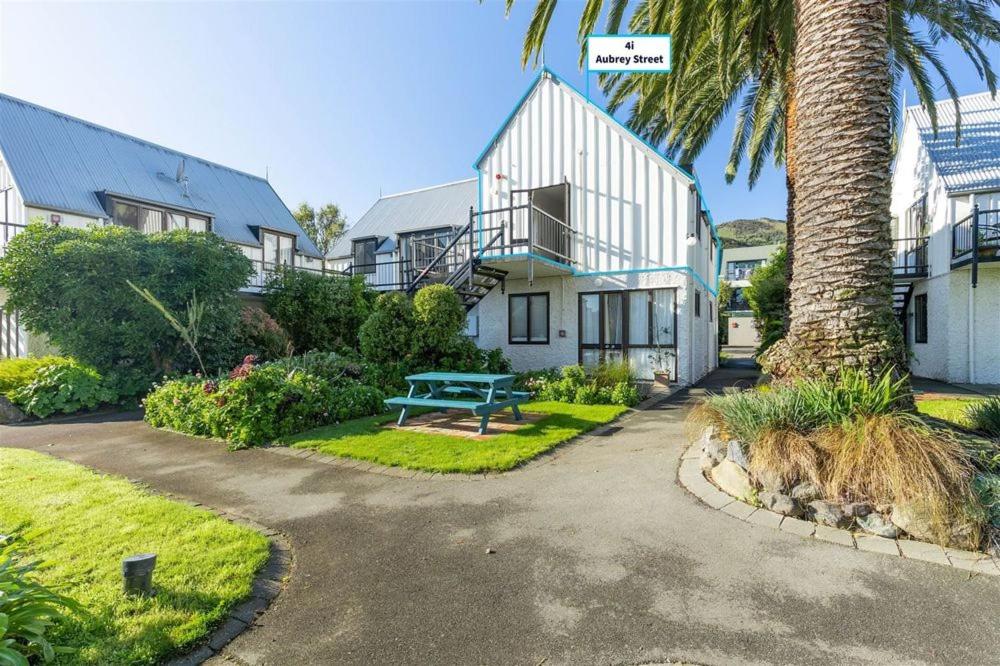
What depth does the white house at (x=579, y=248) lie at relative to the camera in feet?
40.4

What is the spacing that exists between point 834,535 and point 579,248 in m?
10.6

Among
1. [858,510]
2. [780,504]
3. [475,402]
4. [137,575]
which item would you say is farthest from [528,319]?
[137,575]

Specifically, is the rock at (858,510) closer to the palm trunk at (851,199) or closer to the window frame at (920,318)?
the palm trunk at (851,199)

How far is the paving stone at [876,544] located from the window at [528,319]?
10.3 meters

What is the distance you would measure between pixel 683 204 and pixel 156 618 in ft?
41.3

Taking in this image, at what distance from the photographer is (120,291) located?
35.6ft

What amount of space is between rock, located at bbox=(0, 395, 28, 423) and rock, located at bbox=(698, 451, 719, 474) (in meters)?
12.8

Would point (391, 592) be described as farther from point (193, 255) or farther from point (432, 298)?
point (193, 255)

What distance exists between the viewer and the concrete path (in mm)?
2623

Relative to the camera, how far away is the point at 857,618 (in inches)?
112

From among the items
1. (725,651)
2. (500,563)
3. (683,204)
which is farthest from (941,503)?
(683,204)

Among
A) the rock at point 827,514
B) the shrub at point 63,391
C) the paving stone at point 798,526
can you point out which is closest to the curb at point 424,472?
the paving stone at point 798,526

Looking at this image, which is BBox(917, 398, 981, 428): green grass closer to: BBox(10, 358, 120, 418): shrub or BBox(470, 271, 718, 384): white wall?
BBox(470, 271, 718, 384): white wall

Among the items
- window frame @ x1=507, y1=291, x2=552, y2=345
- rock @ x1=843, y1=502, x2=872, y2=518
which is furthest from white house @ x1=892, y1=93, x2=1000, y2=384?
rock @ x1=843, y1=502, x2=872, y2=518
